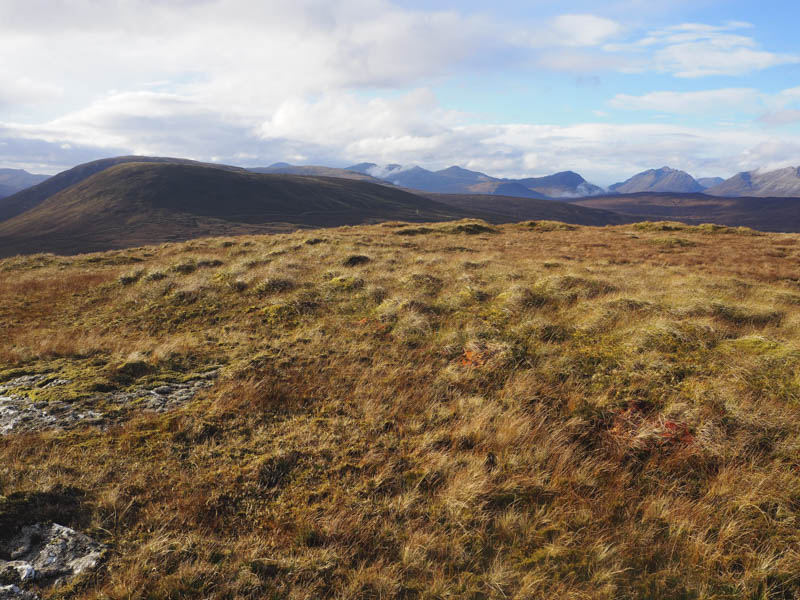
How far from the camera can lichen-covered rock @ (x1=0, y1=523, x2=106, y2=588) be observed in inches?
136

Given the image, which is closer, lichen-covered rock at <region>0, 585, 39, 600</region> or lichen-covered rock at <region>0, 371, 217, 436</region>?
lichen-covered rock at <region>0, 585, 39, 600</region>

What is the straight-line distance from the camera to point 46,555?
3.66 meters

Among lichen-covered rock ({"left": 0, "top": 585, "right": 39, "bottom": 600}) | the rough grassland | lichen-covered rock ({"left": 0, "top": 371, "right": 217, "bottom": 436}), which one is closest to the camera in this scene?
lichen-covered rock ({"left": 0, "top": 585, "right": 39, "bottom": 600})

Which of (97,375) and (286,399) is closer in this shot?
(286,399)

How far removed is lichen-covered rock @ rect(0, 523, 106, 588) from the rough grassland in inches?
6.9

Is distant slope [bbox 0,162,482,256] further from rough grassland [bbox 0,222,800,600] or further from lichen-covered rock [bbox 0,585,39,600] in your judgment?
lichen-covered rock [bbox 0,585,39,600]

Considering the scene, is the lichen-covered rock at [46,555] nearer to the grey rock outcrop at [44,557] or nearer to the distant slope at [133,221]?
the grey rock outcrop at [44,557]

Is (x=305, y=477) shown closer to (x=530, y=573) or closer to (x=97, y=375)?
(x=530, y=573)

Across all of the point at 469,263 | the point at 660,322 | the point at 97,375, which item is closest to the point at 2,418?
the point at 97,375

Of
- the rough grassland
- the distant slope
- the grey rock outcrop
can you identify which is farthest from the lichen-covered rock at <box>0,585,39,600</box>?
the distant slope

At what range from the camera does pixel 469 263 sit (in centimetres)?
1797

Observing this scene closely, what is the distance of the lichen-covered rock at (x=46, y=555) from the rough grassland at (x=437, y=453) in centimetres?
17

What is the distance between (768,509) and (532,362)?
3.96 metres

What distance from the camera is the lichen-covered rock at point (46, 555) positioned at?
3.46m
